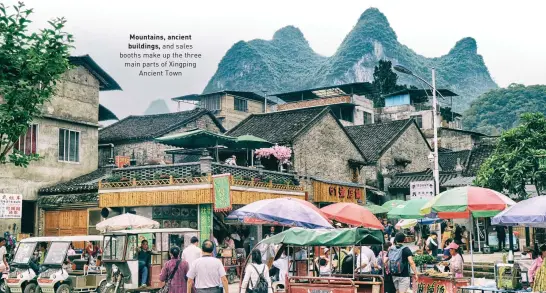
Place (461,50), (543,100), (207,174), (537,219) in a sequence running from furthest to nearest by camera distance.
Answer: (461,50), (543,100), (207,174), (537,219)

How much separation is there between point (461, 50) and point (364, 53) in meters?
23.4

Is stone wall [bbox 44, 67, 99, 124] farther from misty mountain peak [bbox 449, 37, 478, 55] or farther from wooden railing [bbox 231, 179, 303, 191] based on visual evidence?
misty mountain peak [bbox 449, 37, 478, 55]

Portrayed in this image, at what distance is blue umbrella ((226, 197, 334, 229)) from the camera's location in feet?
52.1

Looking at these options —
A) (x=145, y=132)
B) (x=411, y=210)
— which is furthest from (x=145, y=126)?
(x=411, y=210)

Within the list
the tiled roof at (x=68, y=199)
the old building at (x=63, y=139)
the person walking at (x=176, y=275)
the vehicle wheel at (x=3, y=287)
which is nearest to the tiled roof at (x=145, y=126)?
the old building at (x=63, y=139)

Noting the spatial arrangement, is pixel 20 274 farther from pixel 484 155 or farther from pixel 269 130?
pixel 484 155

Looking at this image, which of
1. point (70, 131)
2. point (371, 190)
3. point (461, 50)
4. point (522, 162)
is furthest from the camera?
point (461, 50)

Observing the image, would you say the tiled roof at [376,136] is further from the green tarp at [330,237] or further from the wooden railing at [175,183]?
the green tarp at [330,237]

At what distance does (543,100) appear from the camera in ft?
256

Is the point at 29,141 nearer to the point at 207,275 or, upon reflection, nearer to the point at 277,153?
the point at 277,153

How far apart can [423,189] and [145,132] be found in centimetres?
1714

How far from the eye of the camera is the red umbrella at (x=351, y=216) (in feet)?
58.3

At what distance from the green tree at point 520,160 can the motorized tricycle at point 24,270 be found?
1676 cm

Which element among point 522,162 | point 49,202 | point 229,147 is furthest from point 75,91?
point 522,162
